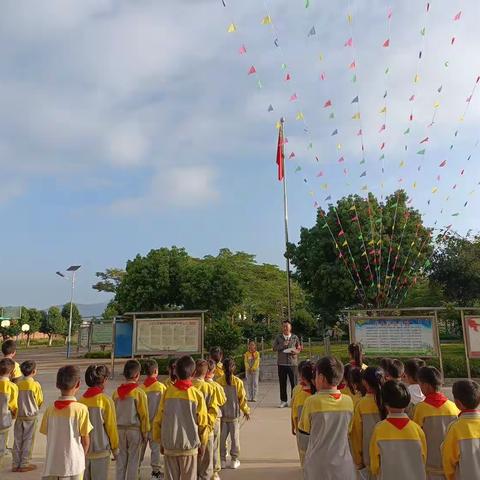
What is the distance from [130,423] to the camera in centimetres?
448

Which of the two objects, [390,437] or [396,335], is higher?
[396,335]

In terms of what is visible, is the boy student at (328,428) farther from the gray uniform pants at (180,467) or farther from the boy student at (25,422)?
the boy student at (25,422)

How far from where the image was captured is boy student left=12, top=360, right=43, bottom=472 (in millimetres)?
5410

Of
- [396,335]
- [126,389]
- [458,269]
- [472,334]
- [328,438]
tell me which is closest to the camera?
[328,438]

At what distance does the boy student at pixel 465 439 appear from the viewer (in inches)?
117

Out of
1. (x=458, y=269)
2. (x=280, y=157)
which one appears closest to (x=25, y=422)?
(x=280, y=157)

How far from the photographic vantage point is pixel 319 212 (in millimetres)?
22875

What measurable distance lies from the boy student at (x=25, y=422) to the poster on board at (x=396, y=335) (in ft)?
22.6

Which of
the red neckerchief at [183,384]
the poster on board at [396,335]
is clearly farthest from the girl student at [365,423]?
the poster on board at [396,335]

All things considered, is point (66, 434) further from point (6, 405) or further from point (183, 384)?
point (6, 405)

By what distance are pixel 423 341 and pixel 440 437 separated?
265 inches

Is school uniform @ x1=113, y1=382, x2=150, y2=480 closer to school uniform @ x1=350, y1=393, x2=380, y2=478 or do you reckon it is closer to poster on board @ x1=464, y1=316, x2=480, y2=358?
school uniform @ x1=350, y1=393, x2=380, y2=478

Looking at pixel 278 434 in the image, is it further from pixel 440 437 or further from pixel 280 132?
pixel 280 132

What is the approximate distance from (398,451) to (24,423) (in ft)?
14.8
